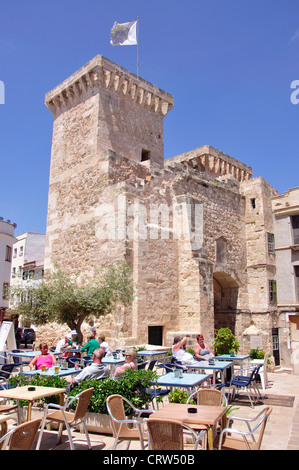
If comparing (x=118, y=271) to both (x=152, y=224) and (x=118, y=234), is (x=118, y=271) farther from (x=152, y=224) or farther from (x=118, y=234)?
(x=152, y=224)

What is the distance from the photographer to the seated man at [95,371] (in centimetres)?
621

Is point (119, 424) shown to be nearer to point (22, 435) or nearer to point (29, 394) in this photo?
point (29, 394)

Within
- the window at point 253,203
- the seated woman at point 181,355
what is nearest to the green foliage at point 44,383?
the seated woman at point 181,355

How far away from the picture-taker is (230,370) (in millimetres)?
9516

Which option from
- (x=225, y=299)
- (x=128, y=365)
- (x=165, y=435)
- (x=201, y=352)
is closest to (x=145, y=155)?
(x=225, y=299)

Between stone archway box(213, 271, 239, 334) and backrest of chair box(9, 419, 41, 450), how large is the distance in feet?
51.3

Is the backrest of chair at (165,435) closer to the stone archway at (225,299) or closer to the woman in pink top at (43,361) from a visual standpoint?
the woman in pink top at (43,361)

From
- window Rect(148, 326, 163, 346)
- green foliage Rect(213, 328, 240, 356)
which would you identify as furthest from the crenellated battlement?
green foliage Rect(213, 328, 240, 356)

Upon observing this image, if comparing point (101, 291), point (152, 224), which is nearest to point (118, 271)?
point (101, 291)

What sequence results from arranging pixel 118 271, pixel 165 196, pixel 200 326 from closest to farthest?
pixel 118 271 → pixel 200 326 → pixel 165 196

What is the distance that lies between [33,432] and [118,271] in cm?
909

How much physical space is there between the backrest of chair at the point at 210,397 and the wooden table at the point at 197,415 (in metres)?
0.48

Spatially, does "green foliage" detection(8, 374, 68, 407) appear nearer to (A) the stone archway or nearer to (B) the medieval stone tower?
(B) the medieval stone tower

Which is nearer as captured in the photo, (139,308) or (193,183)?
(139,308)
